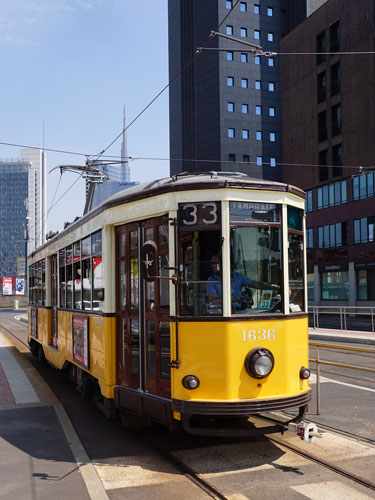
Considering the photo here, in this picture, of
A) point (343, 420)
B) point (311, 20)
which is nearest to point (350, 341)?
point (343, 420)

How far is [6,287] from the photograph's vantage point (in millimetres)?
76125

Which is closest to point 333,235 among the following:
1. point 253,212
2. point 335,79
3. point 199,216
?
point 335,79

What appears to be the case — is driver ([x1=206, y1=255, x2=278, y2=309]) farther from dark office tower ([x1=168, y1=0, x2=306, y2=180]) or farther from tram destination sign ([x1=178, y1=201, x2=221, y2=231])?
dark office tower ([x1=168, y1=0, x2=306, y2=180])

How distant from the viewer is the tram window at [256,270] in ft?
20.0

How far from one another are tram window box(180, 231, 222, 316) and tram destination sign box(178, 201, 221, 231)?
0.22 ft

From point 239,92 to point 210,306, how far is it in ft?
195

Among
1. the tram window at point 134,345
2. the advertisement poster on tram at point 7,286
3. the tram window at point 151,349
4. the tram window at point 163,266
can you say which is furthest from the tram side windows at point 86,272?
the advertisement poster on tram at point 7,286

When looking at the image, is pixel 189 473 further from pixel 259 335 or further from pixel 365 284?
pixel 365 284

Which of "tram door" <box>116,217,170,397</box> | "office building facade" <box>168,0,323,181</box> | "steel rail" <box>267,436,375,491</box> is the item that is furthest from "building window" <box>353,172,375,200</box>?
"steel rail" <box>267,436,375,491</box>

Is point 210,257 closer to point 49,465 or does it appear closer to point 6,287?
point 49,465

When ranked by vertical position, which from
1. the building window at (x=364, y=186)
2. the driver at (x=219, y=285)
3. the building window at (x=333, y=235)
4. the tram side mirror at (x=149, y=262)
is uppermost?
the building window at (x=364, y=186)

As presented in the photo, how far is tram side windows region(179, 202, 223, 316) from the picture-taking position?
19.9ft

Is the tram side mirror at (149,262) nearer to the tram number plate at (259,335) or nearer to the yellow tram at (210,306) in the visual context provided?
the yellow tram at (210,306)

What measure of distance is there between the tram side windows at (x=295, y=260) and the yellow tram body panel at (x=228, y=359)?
45 centimetres
